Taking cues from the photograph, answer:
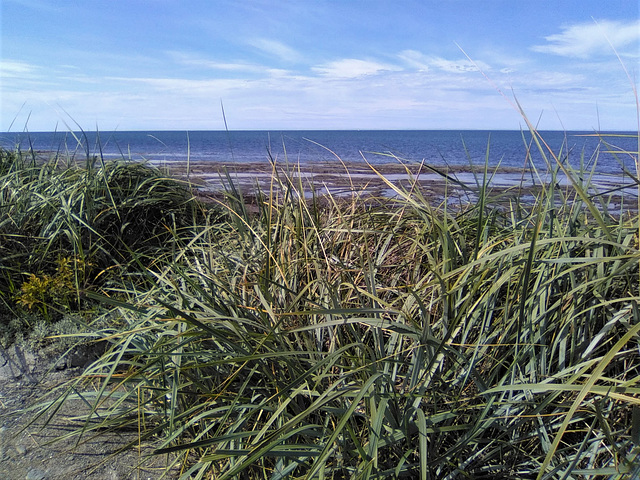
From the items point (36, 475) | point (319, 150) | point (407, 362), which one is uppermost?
point (319, 150)

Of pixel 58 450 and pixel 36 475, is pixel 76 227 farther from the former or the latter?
pixel 36 475

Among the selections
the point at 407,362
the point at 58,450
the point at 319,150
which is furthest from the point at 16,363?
the point at 319,150

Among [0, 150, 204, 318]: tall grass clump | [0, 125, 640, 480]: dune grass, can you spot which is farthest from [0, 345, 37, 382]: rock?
[0, 125, 640, 480]: dune grass

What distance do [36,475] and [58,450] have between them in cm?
13

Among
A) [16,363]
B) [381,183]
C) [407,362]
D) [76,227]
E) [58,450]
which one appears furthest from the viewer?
[76,227]

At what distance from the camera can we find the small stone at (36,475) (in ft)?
6.02

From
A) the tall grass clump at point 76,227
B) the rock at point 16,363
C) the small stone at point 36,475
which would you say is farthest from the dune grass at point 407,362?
the tall grass clump at point 76,227

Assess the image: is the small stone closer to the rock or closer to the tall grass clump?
the rock

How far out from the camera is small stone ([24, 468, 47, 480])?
6.02 ft

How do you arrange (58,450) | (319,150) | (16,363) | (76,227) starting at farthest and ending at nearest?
1. (319,150)
2. (76,227)
3. (16,363)
4. (58,450)

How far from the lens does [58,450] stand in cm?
196

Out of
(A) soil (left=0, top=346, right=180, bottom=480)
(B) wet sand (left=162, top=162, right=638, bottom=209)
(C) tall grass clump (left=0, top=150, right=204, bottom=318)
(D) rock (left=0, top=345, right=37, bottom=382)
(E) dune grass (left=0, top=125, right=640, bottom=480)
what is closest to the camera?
(E) dune grass (left=0, top=125, right=640, bottom=480)

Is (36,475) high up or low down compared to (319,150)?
down

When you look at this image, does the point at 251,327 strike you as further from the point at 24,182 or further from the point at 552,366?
the point at 24,182
